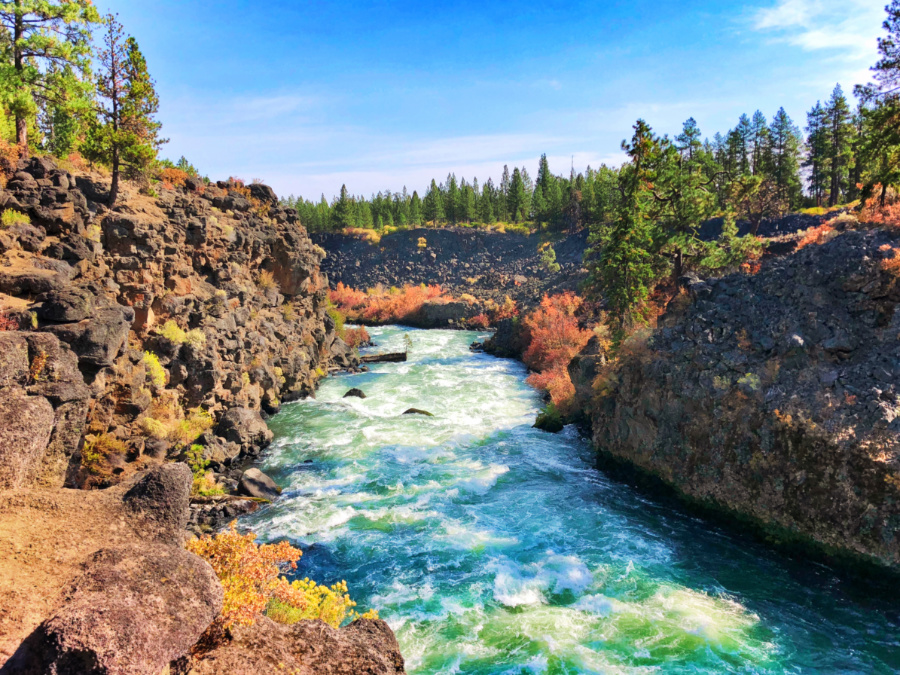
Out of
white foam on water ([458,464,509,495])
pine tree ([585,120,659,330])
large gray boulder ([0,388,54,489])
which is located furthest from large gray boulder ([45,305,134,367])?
pine tree ([585,120,659,330])

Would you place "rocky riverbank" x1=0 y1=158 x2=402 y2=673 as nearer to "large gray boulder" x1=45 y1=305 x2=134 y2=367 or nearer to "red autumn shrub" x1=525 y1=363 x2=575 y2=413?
"large gray boulder" x1=45 y1=305 x2=134 y2=367

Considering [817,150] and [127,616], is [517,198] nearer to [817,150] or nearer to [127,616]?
[817,150]

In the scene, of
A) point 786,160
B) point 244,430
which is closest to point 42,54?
point 244,430

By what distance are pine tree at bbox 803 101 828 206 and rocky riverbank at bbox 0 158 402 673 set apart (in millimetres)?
65633

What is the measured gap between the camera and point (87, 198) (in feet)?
67.2

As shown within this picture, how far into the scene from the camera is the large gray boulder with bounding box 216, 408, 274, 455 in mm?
22531

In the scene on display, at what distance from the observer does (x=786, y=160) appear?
64.1m

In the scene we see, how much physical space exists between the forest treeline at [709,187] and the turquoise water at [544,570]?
17.0 meters

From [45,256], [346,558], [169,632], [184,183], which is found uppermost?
[184,183]

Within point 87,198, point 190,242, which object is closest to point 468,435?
point 190,242

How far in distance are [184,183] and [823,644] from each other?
3526cm

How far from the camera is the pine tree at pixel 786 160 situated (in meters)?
64.0

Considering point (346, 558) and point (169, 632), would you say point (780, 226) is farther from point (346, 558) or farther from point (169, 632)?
point (169, 632)

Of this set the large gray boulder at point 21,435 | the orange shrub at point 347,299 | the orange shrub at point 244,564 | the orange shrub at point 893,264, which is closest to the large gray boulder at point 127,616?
the orange shrub at point 244,564
